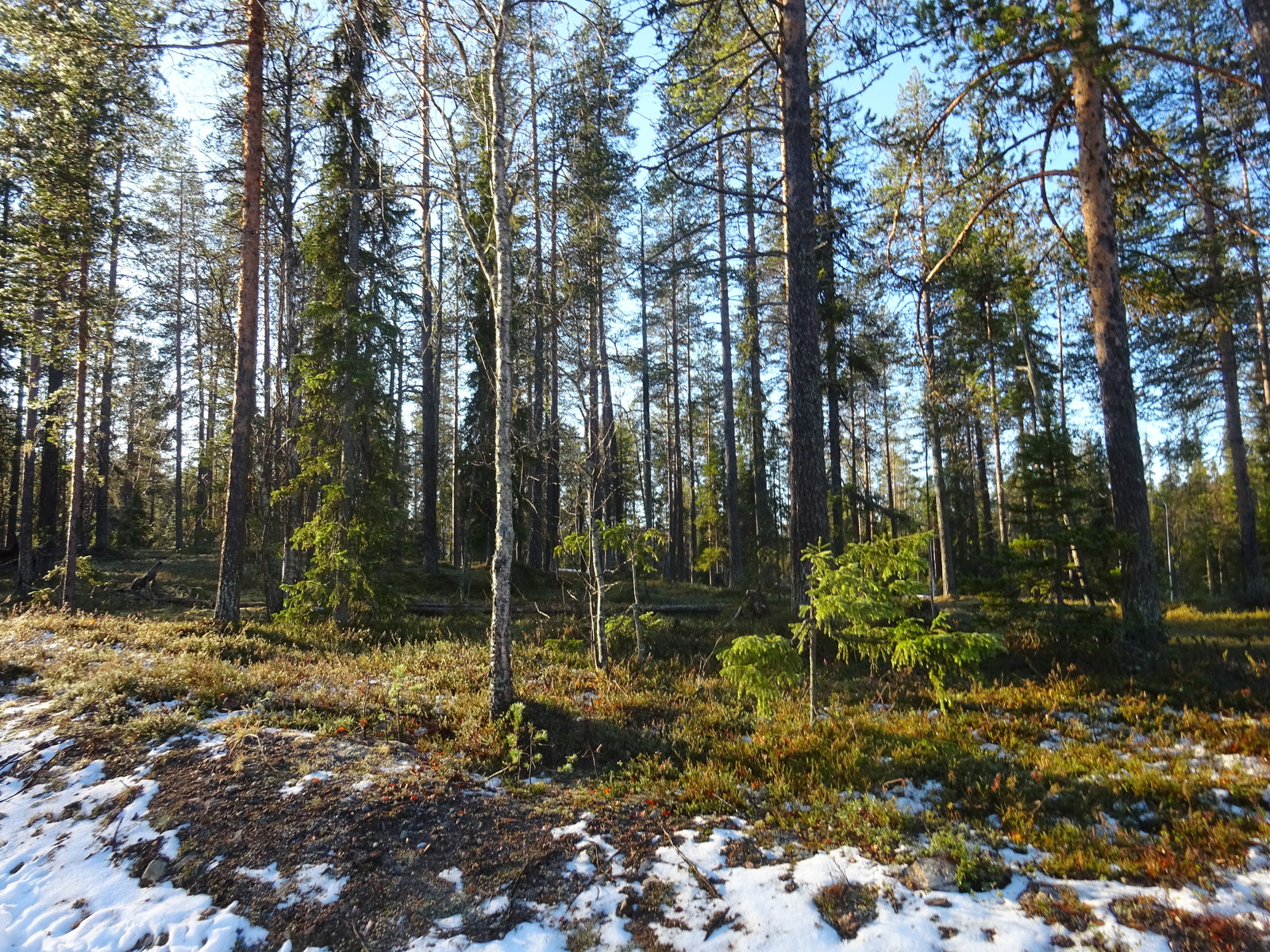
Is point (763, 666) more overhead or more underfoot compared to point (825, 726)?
more overhead

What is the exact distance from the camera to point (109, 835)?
16.1ft

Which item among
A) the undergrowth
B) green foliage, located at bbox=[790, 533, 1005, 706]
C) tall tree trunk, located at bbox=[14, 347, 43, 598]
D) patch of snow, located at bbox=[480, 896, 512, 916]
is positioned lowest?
patch of snow, located at bbox=[480, 896, 512, 916]

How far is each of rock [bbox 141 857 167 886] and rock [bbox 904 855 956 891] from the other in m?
5.15

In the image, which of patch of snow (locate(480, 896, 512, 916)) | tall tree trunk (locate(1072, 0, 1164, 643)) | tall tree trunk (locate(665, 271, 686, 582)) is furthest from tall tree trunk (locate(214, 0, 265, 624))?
tall tree trunk (locate(665, 271, 686, 582))

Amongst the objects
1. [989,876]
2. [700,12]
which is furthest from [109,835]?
[700,12]

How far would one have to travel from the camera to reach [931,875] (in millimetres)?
4082

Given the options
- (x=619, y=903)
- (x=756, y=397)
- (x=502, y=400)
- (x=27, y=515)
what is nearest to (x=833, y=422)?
(x=756, y=397)

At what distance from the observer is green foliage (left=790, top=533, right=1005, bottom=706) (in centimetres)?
597

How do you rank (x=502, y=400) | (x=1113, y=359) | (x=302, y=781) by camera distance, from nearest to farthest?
(x=302, y=781) < (x=502, y=400) < (x=1113, y=359)

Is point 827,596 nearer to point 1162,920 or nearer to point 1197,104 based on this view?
point 1162,920

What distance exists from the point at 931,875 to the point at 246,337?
42.3 feet

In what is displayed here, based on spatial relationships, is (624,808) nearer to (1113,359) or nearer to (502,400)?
(502,400)

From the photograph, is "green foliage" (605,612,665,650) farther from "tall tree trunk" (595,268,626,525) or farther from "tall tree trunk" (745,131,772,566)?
"tall tree trunk" (745,131,772,566)

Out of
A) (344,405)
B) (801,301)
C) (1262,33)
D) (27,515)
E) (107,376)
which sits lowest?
(27,515)
